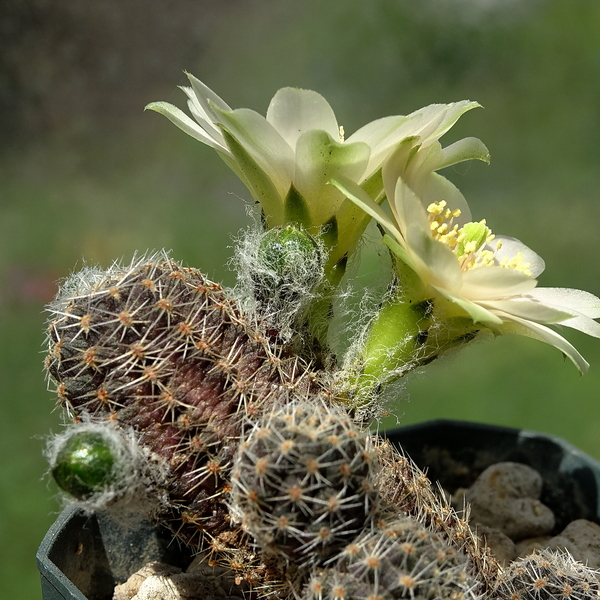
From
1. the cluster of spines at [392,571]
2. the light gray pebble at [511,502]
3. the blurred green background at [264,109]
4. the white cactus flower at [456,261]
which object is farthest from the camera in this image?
the blurred green background at [264,109]

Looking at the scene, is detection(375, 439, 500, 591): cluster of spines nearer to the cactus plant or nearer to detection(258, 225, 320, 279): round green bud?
the cactus plant

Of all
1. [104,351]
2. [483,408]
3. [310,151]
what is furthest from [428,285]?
[483,408]

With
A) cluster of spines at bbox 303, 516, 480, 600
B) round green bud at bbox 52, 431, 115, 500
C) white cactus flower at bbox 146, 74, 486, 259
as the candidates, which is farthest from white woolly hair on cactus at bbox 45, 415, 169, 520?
white cactus flower at bbox 146, 74, 486, 259

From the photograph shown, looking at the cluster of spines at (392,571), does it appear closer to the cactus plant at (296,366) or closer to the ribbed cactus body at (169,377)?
the cactus plant at (296,366)

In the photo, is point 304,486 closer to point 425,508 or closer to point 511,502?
point 425,508

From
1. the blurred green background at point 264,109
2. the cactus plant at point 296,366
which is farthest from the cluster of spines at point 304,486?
the blurred green background at point 264,109

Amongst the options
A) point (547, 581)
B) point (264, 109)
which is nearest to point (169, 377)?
point (547, 581)
